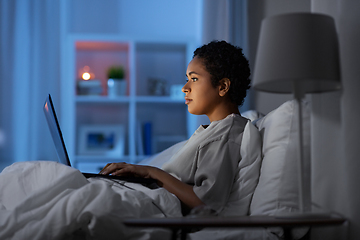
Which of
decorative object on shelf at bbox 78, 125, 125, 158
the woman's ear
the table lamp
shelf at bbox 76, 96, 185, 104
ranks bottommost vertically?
decorative object on shelf at bbox 78, 125, 125, 158

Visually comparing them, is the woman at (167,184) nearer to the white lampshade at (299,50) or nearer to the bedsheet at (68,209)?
the bedsheet at (68,209)

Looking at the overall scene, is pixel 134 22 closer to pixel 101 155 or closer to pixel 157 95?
pixel 157 95

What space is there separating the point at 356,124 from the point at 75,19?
3.08m

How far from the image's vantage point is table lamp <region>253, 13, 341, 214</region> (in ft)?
2.68

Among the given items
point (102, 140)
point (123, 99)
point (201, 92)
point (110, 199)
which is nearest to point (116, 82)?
point (123, 99)

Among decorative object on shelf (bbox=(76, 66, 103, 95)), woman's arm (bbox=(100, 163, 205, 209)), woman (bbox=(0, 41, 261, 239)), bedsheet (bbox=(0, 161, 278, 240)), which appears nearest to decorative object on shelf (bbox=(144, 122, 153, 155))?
decorative object on shelf (bbox=(76, 66, 103, 95))

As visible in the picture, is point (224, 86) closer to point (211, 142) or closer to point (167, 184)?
point (211, 142)

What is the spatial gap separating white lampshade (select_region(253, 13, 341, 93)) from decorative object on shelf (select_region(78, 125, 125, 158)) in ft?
8.28

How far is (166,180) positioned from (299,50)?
2.01 feet

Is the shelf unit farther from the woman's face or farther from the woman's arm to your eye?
the woman's arm

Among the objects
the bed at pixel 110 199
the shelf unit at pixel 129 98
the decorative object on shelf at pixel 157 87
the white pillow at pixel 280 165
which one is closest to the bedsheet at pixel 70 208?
the bed at pixel 110 199

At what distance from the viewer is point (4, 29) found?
3.12 m

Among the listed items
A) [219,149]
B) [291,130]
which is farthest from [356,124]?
[219,149]

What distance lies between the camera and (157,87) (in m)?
3.35
